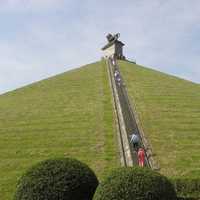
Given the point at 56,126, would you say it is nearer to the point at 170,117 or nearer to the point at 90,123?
the point at 90,123

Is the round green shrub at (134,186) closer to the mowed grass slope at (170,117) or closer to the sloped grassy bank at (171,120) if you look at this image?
the sloped grassy bank at (171,120)

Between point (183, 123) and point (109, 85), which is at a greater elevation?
point (109, 85)

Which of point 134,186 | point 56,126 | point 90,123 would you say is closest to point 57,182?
point 134,186

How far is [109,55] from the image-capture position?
272 ft

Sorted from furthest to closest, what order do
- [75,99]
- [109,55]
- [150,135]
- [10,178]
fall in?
1. [109,55]
2. [75,99]
3. [150,135]
4. [10,178]

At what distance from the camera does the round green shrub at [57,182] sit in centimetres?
1742

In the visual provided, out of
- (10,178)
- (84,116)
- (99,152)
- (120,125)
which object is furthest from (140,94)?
(10,178)

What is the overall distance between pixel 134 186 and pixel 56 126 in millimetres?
22977

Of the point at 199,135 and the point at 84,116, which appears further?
the point at 84,116

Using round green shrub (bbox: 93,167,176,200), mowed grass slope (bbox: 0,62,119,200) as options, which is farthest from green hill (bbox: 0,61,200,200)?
round green shrub (bbox: 93,167,176,200)

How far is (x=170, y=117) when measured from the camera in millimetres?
40281

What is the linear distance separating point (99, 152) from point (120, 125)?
21.4 ft

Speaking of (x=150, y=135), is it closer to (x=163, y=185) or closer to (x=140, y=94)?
(x=140, y=94)

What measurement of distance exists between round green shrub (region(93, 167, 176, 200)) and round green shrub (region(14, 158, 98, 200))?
6.82 feet
